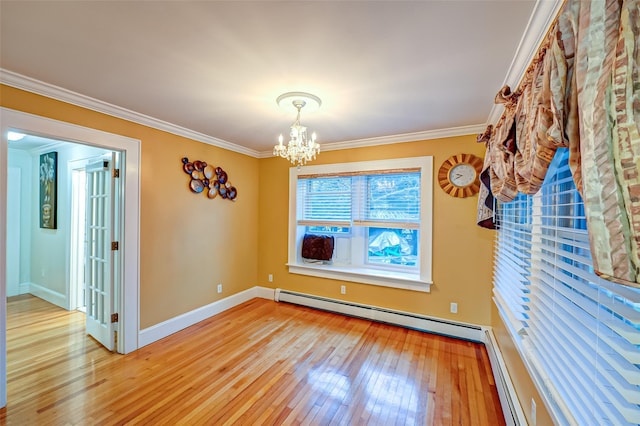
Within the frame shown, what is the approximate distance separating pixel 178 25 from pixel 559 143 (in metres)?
1.76

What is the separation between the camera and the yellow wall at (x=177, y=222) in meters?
2.56

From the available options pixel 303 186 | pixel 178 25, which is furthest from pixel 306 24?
pixel 303 186

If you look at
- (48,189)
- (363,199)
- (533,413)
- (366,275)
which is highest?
(48,189)

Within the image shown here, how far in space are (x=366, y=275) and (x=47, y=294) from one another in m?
4.85

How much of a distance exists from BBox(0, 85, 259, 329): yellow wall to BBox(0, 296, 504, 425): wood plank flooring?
18.6 inches

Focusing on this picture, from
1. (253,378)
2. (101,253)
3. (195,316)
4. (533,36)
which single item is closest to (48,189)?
(101,253)

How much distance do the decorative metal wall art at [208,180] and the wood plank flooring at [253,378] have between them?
66.9 inches

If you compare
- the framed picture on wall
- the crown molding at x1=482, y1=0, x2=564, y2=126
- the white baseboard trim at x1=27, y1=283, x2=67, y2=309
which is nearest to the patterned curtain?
the crown molding at x1=482, y1=0, x2=564, y2=126

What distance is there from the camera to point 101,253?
2791 mm

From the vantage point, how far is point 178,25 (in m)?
1.38

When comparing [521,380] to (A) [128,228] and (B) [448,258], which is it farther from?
(A) [128,228]

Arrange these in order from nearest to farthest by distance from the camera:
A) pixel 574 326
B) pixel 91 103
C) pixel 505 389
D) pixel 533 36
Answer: pixel 574 326 < pixel 533 36 < pixel 505 389 < pixel 91 103

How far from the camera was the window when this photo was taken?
127 inches

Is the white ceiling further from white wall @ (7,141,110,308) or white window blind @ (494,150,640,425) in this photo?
white wall @ (7,141,110,308)
